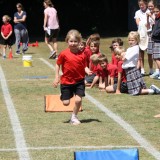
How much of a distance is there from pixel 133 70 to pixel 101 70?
127cm

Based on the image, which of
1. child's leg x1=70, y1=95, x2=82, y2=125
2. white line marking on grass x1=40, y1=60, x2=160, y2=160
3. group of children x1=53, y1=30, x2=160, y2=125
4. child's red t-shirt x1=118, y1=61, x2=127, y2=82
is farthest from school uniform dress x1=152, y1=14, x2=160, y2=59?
child's leg x1=70, y1=95, x2=82, y2=125

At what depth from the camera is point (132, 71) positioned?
14.2m

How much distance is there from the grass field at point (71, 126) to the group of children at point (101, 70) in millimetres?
300

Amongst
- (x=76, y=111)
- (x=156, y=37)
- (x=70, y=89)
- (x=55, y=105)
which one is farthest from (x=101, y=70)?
(x=76, y=111)

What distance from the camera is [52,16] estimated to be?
24.6m

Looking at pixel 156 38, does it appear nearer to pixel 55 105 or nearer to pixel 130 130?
pixel 55 105

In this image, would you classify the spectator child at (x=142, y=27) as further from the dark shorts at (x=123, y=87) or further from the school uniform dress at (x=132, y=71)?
the school uniform dress at (x=132, y=71)

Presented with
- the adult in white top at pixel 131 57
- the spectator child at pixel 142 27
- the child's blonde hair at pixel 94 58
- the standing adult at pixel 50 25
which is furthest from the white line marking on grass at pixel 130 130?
the standing adult at pixel 50 25

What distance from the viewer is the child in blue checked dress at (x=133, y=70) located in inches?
556

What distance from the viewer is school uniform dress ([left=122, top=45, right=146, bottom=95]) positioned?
14109mm

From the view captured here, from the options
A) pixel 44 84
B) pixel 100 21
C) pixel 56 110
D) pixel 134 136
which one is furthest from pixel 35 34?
pixel 134 136

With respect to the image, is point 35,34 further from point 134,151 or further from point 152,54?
point 134,151

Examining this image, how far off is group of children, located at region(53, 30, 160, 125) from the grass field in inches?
11.8

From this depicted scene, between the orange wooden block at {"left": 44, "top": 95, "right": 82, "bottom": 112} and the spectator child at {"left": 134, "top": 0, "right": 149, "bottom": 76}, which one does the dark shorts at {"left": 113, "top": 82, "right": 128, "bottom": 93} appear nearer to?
the orange wooden block at {"left": 44, "top": 95, "right": 82, "bottom": 112}
